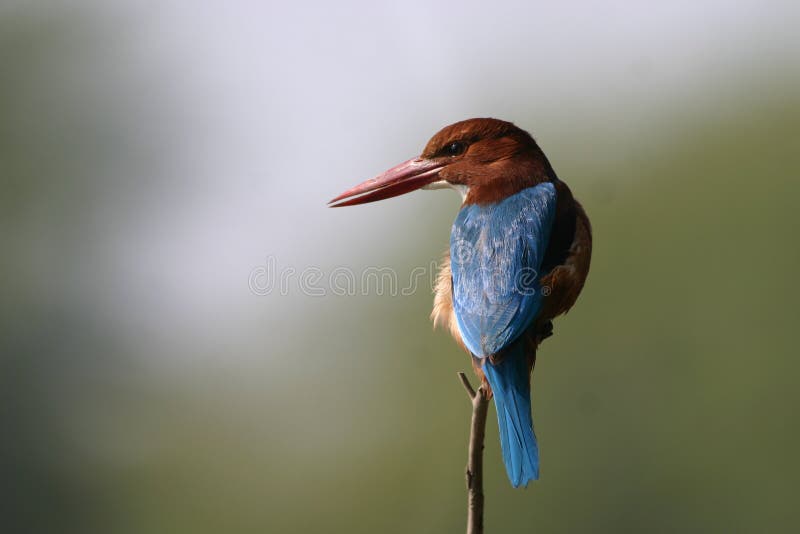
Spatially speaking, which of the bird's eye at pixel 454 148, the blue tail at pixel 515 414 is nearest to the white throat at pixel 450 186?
the bird's eye at pixel 454 148

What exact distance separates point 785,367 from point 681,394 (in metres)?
1.33

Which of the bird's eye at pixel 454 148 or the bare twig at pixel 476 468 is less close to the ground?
the bird's eye at pixel 454 148

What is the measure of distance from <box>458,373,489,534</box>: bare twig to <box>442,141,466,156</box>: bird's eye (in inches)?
50.4

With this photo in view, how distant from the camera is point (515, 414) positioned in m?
2.62

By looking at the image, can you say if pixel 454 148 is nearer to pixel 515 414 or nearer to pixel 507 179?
pixel 507 179

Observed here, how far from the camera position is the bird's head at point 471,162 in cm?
331

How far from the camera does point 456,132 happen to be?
342 centimetres

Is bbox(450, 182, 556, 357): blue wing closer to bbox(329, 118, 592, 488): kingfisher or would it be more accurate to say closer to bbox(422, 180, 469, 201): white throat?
bbox(329, 118, 592, 488): kingfisher

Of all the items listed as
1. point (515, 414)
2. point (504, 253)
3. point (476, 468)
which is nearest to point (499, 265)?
point (504, 253)

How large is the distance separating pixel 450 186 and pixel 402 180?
0.60 feet

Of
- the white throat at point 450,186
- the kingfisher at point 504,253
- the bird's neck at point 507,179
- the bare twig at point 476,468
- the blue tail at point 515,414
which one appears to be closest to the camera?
the bare twig at point 476,468

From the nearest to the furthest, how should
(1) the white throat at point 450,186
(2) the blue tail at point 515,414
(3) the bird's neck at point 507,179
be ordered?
1. (2) the blue tail at point 515,414
2. (3) the bird's neck at point 507,179
3. (1) the white throat at point 450,186

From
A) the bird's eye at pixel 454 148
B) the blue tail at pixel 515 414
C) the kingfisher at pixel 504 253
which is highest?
the bird's eye at pixel 454 148

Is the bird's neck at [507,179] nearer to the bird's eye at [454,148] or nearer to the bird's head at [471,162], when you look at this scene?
the bird's head at [471,162]
